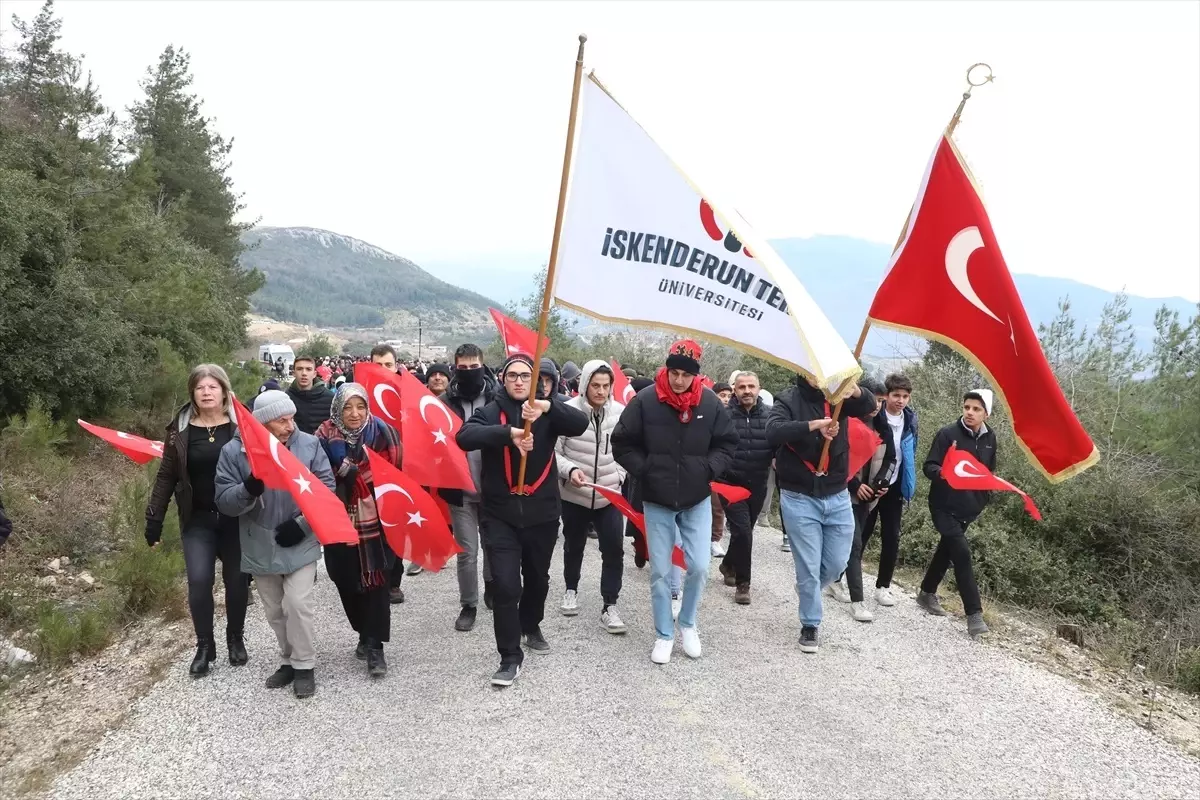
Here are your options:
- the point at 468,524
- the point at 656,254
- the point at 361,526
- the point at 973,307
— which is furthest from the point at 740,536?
the point at 361,526

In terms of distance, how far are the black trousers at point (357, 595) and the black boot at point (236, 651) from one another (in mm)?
810

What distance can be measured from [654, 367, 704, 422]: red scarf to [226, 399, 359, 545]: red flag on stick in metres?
A: 2.16

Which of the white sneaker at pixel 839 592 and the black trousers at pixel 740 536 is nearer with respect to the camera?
the black trousers at pixel 740 536

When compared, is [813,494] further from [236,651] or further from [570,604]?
[236,651]

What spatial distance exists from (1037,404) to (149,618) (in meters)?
7.01

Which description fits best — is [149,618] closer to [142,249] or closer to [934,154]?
[934,154]

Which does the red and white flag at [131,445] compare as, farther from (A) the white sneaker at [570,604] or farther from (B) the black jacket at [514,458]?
(A) the white sneaker at [570,604]

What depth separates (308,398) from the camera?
7.16m

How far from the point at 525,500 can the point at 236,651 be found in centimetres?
233

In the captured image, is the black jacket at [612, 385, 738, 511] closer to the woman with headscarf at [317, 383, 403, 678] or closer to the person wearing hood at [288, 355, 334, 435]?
the woman with headscarf at [317, 383, 403, 678]

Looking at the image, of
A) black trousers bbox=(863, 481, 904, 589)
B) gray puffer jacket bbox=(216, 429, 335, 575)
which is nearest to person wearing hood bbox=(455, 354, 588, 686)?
gray puffer jacket bbox=(216, 429, 335, 575)

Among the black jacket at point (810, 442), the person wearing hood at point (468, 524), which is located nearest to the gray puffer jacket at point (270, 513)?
the person wearing hood at point (468, 524)

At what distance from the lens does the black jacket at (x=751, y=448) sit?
7.08 m

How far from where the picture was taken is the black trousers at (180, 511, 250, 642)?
15.8 ft
